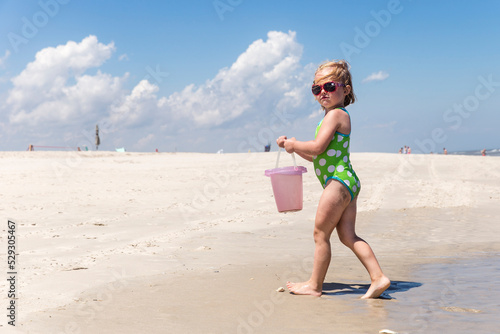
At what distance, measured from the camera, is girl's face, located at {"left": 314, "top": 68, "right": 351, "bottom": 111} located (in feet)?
13.7

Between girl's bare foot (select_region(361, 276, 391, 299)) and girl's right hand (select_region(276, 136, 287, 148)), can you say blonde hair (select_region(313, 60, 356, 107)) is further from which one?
girl's bare foot (select_region(361, 276, 391, 299))

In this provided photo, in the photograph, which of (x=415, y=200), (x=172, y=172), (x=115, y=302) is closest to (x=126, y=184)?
(x=172, y=172)

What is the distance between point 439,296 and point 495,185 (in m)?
11.9

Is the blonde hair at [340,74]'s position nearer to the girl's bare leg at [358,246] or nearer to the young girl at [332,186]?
the young girl at [332,186]

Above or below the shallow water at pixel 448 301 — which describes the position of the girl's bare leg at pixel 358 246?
above

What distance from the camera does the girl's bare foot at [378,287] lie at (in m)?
3.88

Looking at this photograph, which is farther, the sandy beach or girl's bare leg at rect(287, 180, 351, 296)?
girl's bare leg at rect(287, 180, 351, 296)

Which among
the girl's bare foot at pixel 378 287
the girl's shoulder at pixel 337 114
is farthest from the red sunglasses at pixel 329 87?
the girl's bare foot at pixel 378 287

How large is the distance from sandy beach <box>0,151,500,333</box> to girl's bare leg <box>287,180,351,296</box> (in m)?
0.13

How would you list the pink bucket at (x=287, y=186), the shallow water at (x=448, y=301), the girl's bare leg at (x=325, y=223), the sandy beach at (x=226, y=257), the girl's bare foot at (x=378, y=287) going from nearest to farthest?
the shallow water at (x=448, y=301), the sandy beach at (x=226, y=257), the girl's bare foot at (x=378, y=287), the girl's bare leg at (x=325, y=223), the pink bucket at (x=287, y=186)

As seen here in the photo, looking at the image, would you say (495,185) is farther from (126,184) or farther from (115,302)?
(115,302)

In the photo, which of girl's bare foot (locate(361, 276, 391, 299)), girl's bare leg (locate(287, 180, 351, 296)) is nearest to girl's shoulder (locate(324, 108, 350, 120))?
girl's bare leg (locate(287, 180, 351, 296))

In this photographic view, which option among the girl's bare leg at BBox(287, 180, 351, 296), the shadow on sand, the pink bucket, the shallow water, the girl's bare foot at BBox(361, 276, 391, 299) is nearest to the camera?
the shallow water

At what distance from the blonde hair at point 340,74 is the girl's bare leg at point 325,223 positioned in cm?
79
